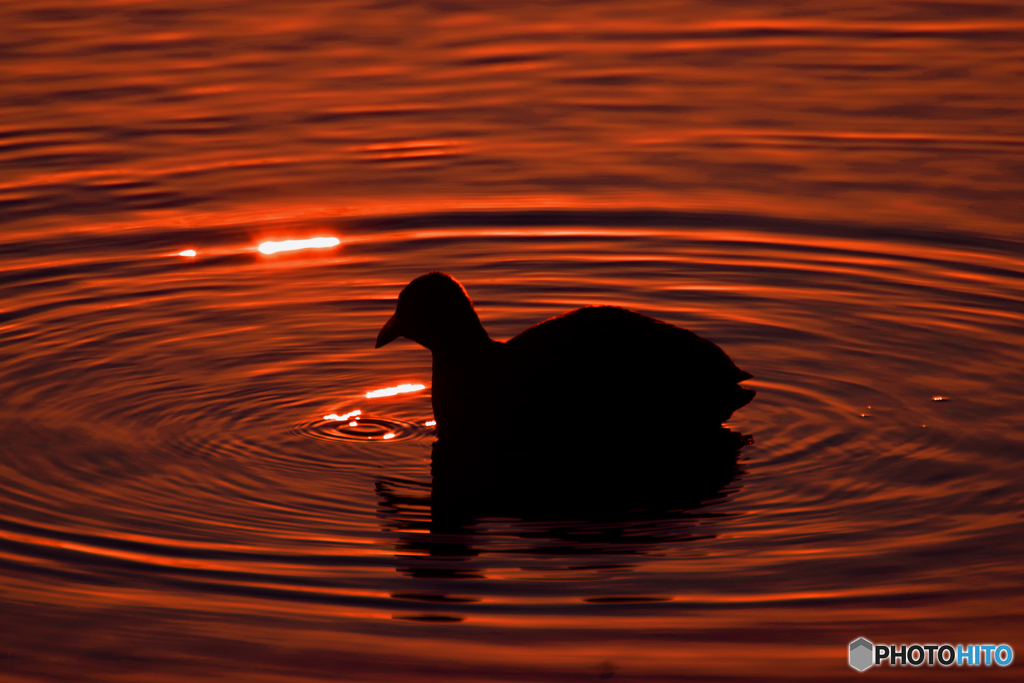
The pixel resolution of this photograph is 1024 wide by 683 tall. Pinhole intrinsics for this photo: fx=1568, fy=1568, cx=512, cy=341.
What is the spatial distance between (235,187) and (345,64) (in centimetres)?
387

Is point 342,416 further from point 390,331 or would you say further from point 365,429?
point 390,331

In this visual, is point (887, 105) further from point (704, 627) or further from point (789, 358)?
point (704, 627)

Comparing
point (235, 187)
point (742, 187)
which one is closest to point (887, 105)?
point (742, 187)

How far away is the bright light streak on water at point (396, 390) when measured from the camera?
1133 centimetres

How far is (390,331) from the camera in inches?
431

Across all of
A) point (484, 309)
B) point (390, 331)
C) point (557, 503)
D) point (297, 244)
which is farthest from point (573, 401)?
point (297, 244)

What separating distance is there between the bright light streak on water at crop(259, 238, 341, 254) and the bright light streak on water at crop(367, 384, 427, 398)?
3131 millimetres

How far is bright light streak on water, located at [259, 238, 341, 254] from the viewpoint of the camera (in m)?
14.3

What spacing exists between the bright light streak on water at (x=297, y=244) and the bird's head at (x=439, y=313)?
3741 mm

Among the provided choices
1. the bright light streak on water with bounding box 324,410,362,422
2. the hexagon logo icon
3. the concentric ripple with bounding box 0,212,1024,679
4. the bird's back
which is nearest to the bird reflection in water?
the bird's back

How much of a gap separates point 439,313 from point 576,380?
1.06 meters

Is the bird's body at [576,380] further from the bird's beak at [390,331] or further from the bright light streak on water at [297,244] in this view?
the bright light streak on water at [297,244]

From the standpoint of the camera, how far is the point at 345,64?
18906 millimetres

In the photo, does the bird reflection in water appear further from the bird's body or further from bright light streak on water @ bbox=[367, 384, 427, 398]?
bright light streak on water @ bbox=[367, 384, 427, 398]
